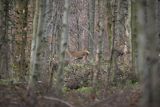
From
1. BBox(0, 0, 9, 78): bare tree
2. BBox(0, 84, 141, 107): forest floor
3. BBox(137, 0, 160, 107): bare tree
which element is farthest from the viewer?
BBox(0, 0, 9, 78): bare tree

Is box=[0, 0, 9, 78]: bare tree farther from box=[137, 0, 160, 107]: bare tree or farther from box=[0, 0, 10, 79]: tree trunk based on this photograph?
box=[137, 0, 160, 107]: bare tree

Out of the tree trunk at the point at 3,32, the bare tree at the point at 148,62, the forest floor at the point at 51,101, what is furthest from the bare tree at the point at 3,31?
the bare tree at the point at 148,62

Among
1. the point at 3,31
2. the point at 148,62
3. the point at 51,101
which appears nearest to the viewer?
the point at 148,62

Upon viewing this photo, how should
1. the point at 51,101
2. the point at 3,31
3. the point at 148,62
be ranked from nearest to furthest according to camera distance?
the point at 148,62, the point at 51,101, the point at 3,31

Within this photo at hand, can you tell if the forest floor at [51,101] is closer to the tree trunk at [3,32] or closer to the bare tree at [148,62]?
the bare tree at [148,62]

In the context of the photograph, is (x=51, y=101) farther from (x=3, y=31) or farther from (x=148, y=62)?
(x=3, y=31)

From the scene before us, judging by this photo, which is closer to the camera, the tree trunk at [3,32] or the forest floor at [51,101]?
the forest floor at [51,101]

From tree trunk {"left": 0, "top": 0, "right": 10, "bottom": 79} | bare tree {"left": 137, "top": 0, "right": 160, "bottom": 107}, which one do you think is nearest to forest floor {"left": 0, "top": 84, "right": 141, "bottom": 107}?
bare tree {"left": 137, "top": 0, "right": 160, "bottom": 107}

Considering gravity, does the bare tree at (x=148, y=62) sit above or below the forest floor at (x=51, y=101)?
above

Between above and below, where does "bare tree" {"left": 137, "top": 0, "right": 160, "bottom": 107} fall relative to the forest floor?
above

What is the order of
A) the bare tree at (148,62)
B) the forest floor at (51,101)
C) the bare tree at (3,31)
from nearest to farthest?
the bare tree at (148,62), the forest floor at (51,101), the bare tree at (3,31)

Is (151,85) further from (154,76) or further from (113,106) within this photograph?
(113,106)

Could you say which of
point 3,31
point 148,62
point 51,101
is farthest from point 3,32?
point 148,62

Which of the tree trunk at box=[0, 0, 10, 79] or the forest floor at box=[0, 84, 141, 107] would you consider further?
the tree trunk at box=[0, 0, 10, 79]
